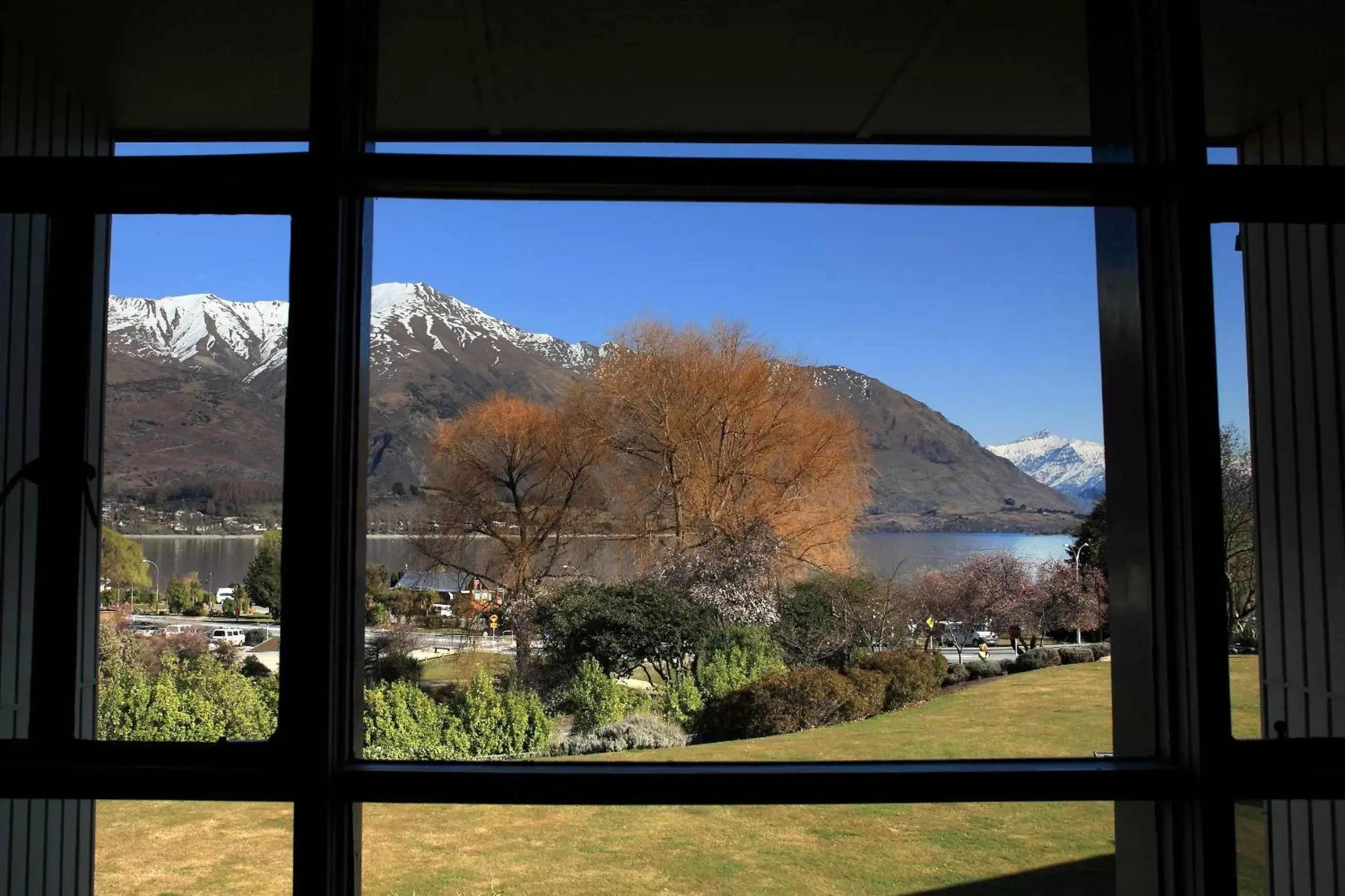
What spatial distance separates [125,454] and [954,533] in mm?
8171

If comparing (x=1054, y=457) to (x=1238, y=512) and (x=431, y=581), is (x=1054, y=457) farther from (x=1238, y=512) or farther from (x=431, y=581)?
(x=431, y=581)

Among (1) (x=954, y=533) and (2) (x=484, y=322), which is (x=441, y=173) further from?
(2) (x=484, y=322)

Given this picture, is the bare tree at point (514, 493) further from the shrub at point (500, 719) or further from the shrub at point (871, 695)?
the shrub at point (871, 695)

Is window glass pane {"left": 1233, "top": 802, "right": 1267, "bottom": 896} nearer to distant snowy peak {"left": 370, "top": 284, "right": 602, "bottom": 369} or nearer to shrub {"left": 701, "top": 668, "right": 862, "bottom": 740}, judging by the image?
shrub {"left": 701, "top": 668, "right": 862, "bottom": 740}

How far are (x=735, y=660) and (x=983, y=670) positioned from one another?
2.74 m

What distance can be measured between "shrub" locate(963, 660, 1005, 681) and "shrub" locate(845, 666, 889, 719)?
42.5 inches

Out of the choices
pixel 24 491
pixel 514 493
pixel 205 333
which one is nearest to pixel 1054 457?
pixel 514 493

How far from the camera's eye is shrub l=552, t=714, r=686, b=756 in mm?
9164

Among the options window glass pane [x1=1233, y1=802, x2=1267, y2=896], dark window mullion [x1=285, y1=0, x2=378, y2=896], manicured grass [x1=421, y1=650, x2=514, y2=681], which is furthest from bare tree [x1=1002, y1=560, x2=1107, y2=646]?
dark window mullion [x1=285, y1=0, x2=378, y2=896]

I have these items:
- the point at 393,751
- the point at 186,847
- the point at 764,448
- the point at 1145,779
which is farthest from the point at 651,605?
the point at 1145,779

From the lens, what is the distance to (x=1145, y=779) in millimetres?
897

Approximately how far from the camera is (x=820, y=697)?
31.6 ft

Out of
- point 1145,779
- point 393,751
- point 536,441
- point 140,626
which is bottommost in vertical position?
point 393,751

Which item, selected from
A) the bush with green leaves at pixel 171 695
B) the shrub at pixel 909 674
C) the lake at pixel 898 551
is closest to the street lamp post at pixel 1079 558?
the lake at pixel 898 551
